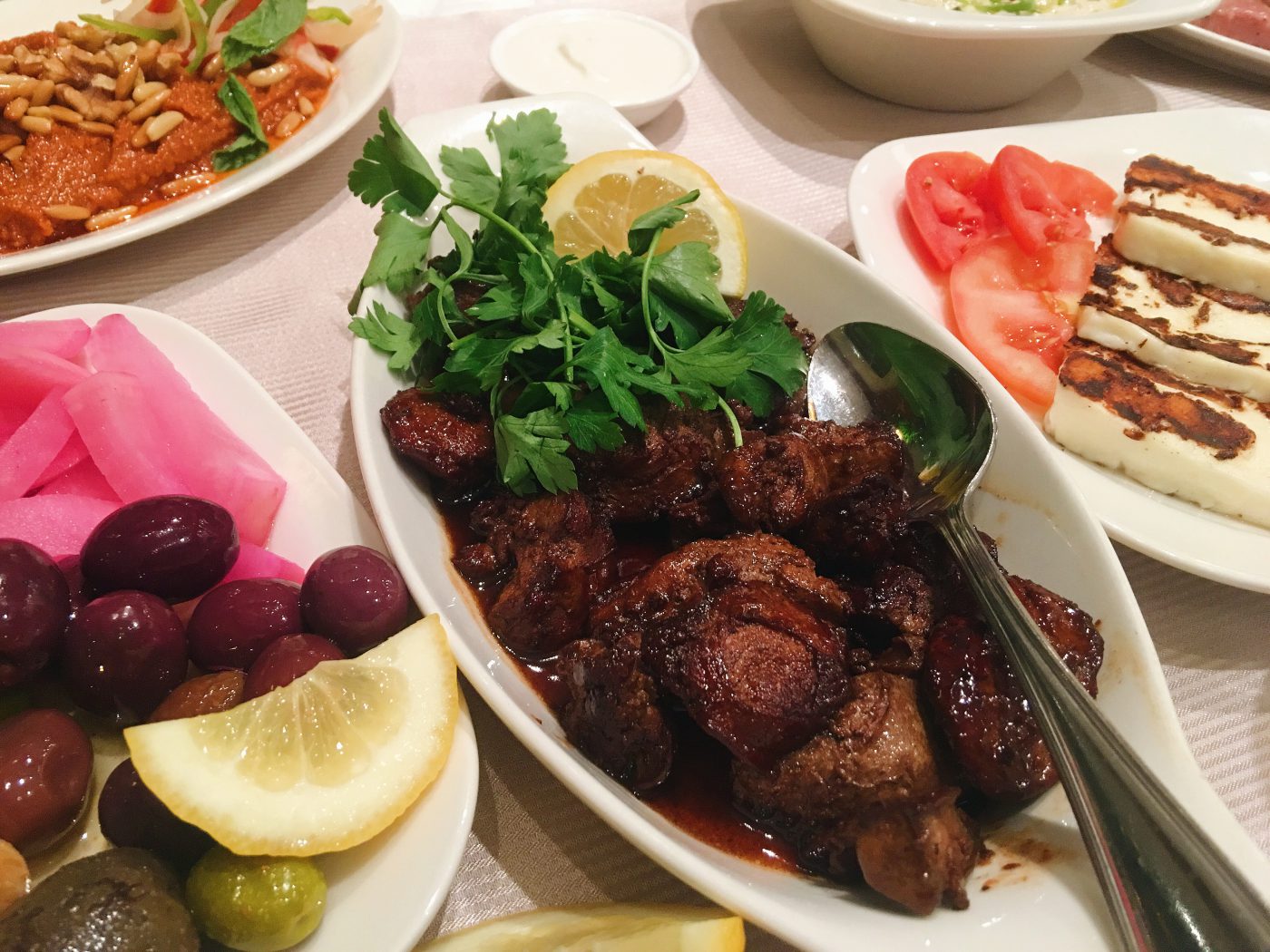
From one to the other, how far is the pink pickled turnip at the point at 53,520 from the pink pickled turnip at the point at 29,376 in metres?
0.27

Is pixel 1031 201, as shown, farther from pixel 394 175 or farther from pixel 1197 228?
pixel 394 175

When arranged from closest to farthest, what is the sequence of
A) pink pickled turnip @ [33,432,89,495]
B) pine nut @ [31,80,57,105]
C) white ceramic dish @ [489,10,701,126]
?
pink pickled turnip @ [33,432,89,495], pine nut @ [31,80,57,105], white ceramic dish @ [489,10,701,126]

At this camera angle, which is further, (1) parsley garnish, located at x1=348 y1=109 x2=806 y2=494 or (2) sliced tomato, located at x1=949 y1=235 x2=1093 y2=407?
(2) sliced tomato, located at x1=949 y1=235 x2=1093 y2=407

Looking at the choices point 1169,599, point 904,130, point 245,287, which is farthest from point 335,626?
point 904,130

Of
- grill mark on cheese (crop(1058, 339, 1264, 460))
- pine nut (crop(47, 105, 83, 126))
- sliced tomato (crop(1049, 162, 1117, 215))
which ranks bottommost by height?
grill mark on cheese (crop(1058, 339, 1264, 460))

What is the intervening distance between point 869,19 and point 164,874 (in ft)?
11.0

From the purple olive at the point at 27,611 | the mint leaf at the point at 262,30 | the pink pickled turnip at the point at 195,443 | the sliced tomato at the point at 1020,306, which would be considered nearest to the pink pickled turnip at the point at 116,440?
the pink pickled turnip at the point at 195,443

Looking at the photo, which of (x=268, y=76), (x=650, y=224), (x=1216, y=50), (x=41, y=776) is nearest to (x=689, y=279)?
(x=650, y=224)

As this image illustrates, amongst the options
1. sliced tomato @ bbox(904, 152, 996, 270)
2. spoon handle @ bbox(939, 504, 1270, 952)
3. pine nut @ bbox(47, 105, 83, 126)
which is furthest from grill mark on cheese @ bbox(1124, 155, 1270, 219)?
pine nut @ bbox(47, 105, 83, 126)

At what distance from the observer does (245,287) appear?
2744 millimetres

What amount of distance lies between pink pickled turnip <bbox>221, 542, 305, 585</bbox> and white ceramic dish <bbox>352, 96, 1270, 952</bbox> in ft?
0.83

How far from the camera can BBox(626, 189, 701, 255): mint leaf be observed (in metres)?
2.05

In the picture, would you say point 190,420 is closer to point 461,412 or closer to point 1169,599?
point 461,412

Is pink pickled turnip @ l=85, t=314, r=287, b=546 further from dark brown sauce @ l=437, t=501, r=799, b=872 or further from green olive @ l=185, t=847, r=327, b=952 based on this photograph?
green olive @ l=185, t=847, r=327, b=952
